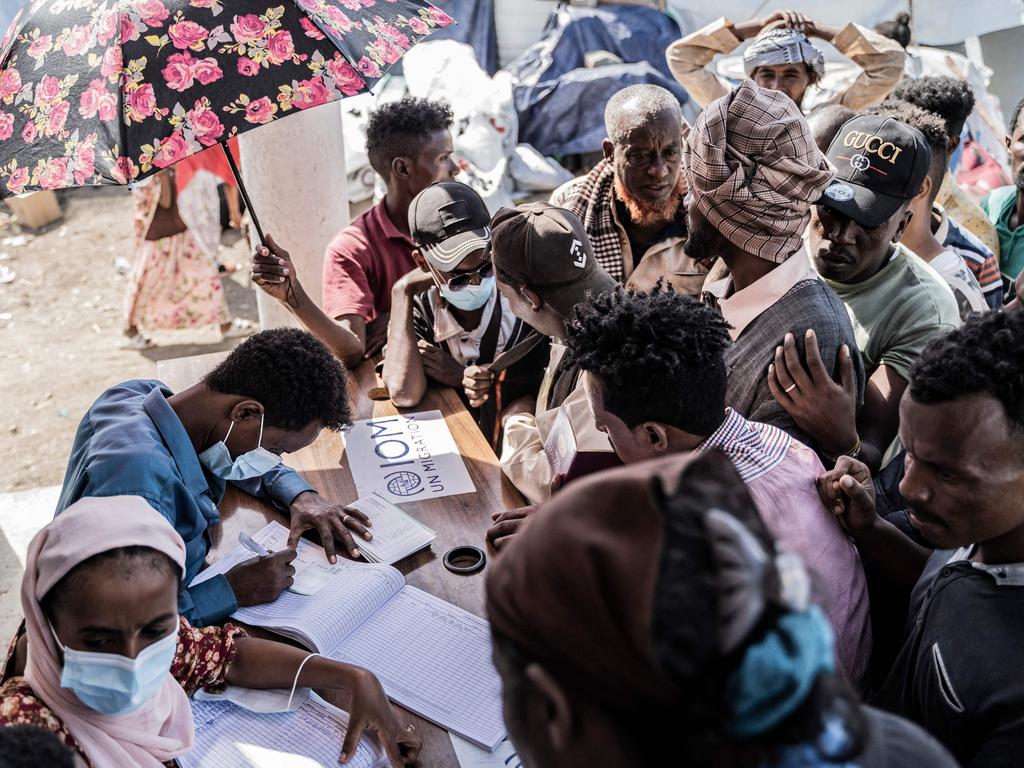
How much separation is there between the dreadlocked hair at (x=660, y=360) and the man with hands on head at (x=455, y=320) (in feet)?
3.66

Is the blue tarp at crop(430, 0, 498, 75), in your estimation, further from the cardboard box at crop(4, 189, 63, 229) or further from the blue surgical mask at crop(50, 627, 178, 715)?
the blue surgical mask at crop(50, 627, 178, 715)

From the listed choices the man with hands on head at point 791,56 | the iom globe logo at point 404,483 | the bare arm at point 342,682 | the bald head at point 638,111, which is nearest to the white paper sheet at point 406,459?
the iom globe logo at point 404,483

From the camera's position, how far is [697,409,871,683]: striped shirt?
1753 millimetres

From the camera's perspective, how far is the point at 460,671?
193 centimetres

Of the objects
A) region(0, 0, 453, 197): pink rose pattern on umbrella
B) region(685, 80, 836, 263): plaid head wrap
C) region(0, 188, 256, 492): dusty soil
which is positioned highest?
region(0, 0, 453, 197): pink rose pattern on umbrella

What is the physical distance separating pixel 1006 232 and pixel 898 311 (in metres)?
1.76

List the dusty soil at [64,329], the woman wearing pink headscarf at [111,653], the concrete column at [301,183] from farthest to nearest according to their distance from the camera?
the dusty soil at [64,329]
the concrete column at [301,183]
the woman wearing pink headscarf at [111,653]

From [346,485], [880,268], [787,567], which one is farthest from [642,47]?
[787,567]

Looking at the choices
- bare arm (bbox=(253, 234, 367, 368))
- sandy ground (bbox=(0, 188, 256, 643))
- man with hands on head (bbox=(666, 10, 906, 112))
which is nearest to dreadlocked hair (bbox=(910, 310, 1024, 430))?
bare arm (bbox=(253, 234, 367, 368))

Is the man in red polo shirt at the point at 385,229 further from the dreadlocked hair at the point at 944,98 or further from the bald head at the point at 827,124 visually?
the dreadlocked hair at the point at 944,98

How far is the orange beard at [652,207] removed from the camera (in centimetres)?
347

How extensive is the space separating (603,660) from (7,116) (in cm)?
238

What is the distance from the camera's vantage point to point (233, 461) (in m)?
2.40

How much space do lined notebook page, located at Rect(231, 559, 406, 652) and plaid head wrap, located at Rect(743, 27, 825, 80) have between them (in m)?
3.24
